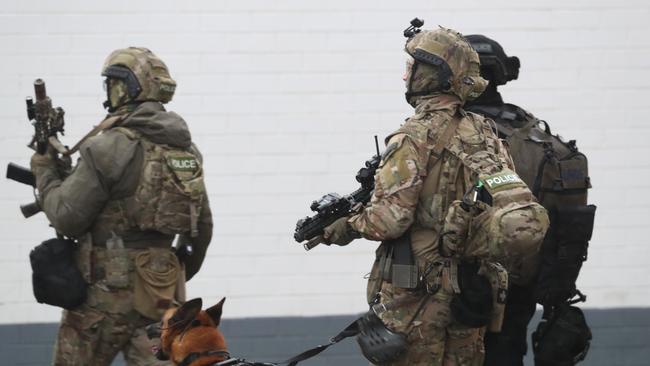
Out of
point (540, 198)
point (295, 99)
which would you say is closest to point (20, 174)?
point (295, 99)

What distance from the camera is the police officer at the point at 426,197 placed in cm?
539

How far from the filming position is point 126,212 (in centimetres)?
645

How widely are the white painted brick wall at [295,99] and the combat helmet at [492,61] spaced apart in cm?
173

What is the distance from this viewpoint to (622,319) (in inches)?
351

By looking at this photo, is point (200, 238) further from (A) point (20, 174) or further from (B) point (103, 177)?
(A) point (20, 174)

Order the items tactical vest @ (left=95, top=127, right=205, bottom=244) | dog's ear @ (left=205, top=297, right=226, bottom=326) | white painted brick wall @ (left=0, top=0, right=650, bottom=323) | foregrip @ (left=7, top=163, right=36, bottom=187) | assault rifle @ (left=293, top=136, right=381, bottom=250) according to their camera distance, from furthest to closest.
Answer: white painted brick wall @ (left=0, top=0, right=650, bottom=323)
foregrip @ (left=7, top=163, right=36, bottom=187)
tactical vest @ (left=95, top=127, right=205, bottom=244)
assault rifle @ (left=293, top=136, right=381, bottom=250)
dog's ear @ (left=205, top=297, right=226, bottom=326)

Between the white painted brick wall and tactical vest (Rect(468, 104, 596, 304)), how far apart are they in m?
2.12

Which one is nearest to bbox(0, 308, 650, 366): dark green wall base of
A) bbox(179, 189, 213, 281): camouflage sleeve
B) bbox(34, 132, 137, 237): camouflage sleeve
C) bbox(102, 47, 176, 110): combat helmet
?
bbox(179, 189, 213, 281): camouflage sleeve

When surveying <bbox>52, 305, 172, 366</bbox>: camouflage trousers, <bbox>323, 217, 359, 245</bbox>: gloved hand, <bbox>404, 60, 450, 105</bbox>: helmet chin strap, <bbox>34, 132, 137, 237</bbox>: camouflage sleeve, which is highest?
<bbox>404, 60, 450, 105</bbox>: helmet chin strap

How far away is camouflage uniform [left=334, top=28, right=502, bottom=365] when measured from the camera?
5383mm

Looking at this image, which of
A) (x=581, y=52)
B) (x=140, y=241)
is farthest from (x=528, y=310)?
(x=581, y=52)

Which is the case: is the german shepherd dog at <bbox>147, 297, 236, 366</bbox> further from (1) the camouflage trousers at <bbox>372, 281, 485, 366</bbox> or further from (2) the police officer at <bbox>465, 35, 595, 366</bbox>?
(2) the police officer at <bbox>465, 35, 595, 366</bbox>

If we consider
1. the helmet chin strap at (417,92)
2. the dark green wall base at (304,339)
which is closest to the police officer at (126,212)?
the helmet chin strap at (417,92)

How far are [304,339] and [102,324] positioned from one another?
246cm
